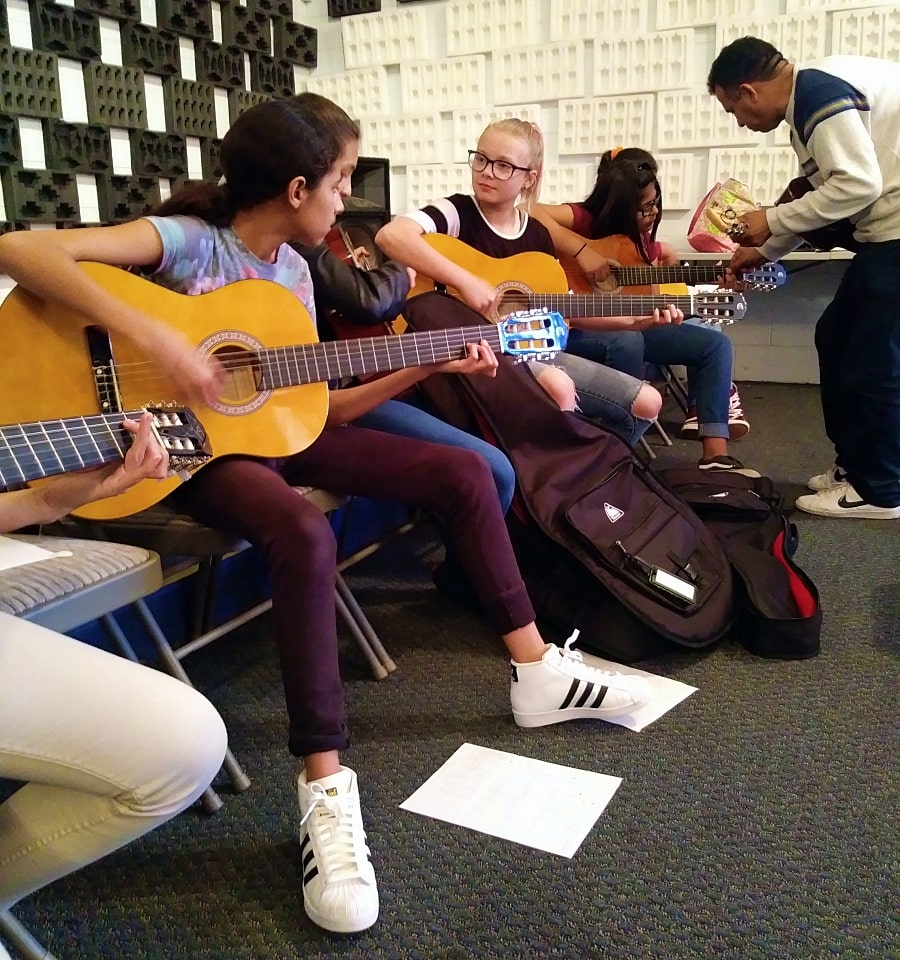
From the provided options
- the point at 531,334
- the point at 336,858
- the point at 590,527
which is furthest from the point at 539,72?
the point at 336,858

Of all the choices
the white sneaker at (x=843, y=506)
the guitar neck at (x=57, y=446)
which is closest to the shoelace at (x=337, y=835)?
the guitar neck at (x=57, y=446)

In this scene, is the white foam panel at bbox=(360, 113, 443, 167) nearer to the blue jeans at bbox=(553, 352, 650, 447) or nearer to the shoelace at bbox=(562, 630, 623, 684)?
the blue jeans at bbox=(553, 352, 650, 447)

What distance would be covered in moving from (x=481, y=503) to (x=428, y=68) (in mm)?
3690

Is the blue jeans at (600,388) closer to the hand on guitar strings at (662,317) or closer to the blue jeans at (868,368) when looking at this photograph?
the hand on guitar strings at (662,317)

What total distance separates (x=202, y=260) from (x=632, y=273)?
1859 mm

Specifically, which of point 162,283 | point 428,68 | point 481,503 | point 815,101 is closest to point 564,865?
point 481,503

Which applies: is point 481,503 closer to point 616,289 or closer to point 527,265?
point 527,265

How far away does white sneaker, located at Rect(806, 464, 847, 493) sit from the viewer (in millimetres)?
2840

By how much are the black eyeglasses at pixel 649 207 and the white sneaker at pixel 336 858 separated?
8.12 feet

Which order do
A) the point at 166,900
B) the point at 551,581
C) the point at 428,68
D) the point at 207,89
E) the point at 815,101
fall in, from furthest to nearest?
the point at 428,68 < the point at 207,89 < the point at 815,101 < the point at 551,581 < the point at 166,900

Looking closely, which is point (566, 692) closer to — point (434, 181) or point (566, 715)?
point (566, 715)

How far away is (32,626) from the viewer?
3.31 feet

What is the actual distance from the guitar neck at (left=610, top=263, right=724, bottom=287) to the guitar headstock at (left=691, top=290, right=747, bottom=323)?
37cm

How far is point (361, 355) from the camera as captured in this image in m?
1.67
